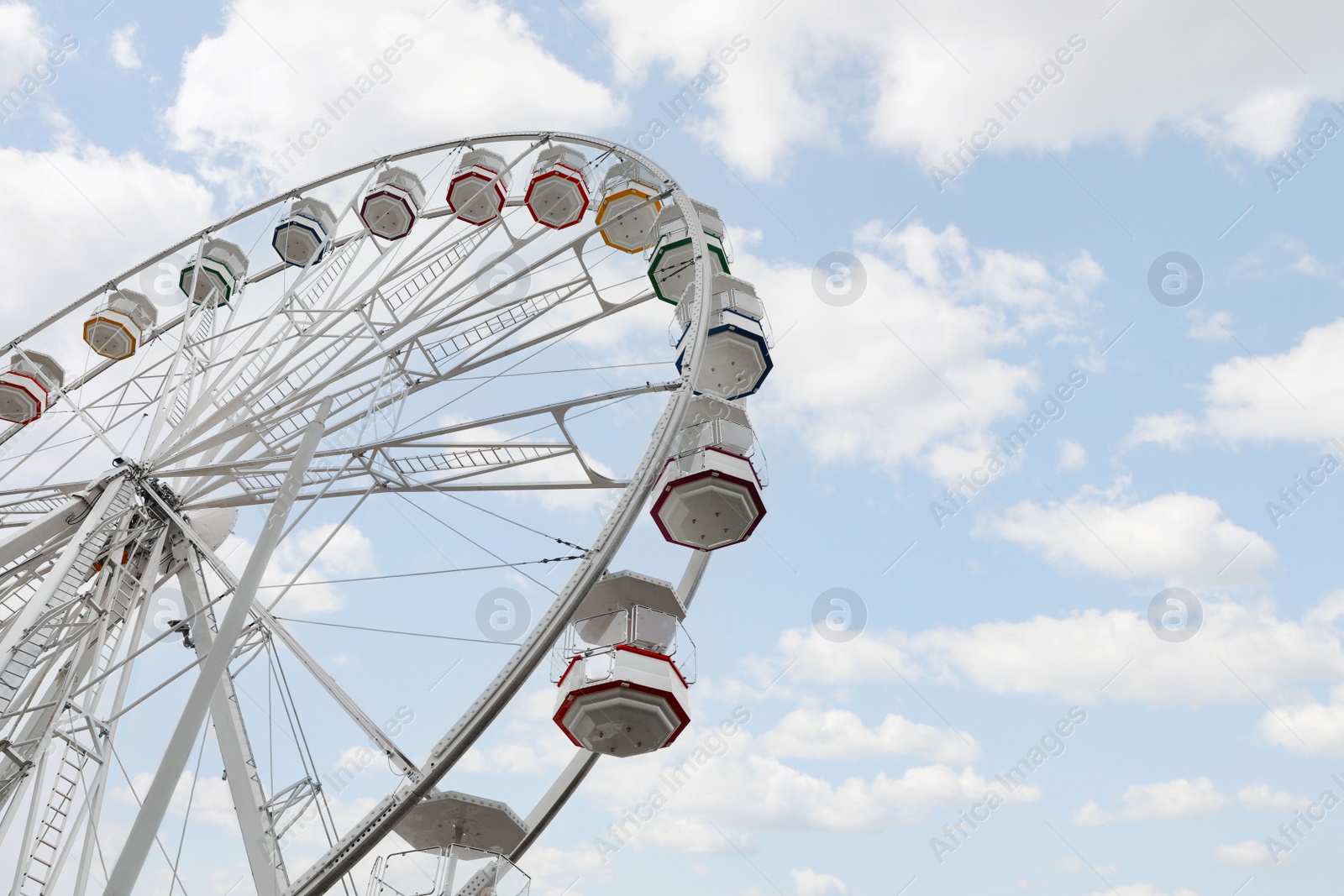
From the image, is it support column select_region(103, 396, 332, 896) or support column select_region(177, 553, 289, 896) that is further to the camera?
support column select_region(177, 553, 289, 896)

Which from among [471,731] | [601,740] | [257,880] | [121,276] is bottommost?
[257,880]

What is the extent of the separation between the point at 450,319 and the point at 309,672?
6437 millimetres

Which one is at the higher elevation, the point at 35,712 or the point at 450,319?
the point at 450,319

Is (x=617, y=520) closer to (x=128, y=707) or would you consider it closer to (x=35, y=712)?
(x=128, y=707)

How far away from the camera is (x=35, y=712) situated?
561 inches

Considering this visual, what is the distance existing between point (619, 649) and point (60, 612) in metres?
8.29

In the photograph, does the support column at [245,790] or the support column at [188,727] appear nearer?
the support column at [188,727]

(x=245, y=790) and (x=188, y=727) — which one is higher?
(x=245, y=790)

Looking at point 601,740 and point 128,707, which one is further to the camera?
point 128,707

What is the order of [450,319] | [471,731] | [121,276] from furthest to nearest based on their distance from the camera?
[121,276] → [450,319] → [471,731]

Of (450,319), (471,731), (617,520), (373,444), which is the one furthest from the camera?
(450,319)

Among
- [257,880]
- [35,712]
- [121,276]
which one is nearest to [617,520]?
[257,880]

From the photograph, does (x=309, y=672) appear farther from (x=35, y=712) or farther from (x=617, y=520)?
(x=617, y=520)

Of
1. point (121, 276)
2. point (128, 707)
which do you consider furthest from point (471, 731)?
point (121, 276)
